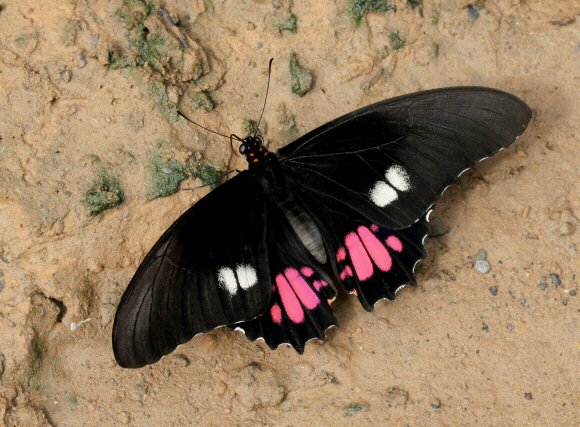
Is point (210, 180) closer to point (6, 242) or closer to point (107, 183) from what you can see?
point (107, 183)

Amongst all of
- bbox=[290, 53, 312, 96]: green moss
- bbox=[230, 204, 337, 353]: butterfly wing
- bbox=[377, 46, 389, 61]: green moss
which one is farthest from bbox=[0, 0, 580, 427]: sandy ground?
bbox=[377, 46, 389, 61]: green moss

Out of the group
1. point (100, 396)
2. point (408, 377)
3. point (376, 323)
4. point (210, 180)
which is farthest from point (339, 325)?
point (100, 396)

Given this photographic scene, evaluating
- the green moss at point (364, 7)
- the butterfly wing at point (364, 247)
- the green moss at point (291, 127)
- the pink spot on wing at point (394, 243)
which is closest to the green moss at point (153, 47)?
Answer: the green moss at point (291, 127)

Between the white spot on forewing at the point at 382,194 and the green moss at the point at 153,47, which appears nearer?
the white spot on forewing at the point at 382,194

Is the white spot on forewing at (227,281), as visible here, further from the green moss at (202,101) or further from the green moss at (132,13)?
the green moss at (132,13)

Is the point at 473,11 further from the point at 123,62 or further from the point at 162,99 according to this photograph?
the point at 123,62

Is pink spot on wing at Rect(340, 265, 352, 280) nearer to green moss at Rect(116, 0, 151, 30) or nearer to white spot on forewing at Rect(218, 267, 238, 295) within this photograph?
white spot on forewing at Rect(218, 267, 238, 295)

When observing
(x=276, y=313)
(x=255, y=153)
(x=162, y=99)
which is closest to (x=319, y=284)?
(x=276, y=313)
